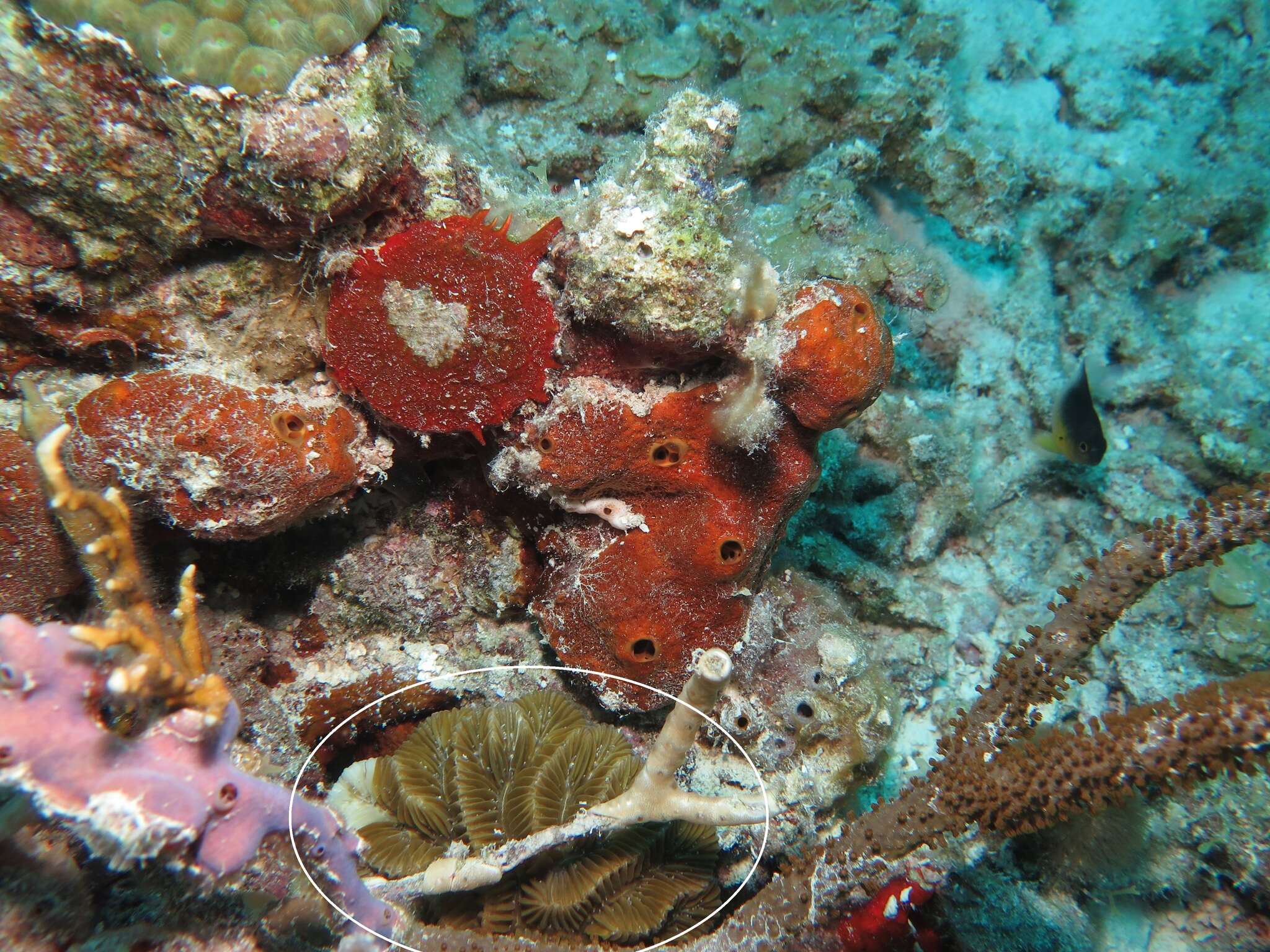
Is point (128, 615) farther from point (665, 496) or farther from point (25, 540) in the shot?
point (665, 496)

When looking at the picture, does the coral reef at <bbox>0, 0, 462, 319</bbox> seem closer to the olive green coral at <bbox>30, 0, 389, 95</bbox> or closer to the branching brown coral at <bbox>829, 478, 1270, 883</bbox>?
the olive green coral at <bbox>30, 0, 389, 95</bbox>

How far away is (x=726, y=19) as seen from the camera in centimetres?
512

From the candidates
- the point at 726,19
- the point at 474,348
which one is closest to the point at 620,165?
the point at 474,348

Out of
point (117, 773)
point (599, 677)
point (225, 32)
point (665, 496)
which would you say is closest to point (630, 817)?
point (599, 677)

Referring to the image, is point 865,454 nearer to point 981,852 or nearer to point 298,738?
point 981,852

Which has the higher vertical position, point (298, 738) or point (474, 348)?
point (474, 348)

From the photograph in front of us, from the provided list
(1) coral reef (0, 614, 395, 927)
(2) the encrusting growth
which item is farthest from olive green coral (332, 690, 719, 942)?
(2) the encrusting growth

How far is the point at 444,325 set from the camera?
257cm

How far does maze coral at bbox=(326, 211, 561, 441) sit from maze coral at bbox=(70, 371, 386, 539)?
0.32 metres

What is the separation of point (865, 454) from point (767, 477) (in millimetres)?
1887

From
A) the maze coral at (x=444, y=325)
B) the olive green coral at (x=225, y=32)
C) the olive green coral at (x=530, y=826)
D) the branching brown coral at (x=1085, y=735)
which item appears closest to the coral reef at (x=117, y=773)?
the olive green coral at (x=530, y=826)

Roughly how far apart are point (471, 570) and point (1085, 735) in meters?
2.70

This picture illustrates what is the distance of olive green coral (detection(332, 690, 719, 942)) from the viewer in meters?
2.72

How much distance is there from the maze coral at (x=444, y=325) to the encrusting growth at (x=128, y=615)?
3.24ft
